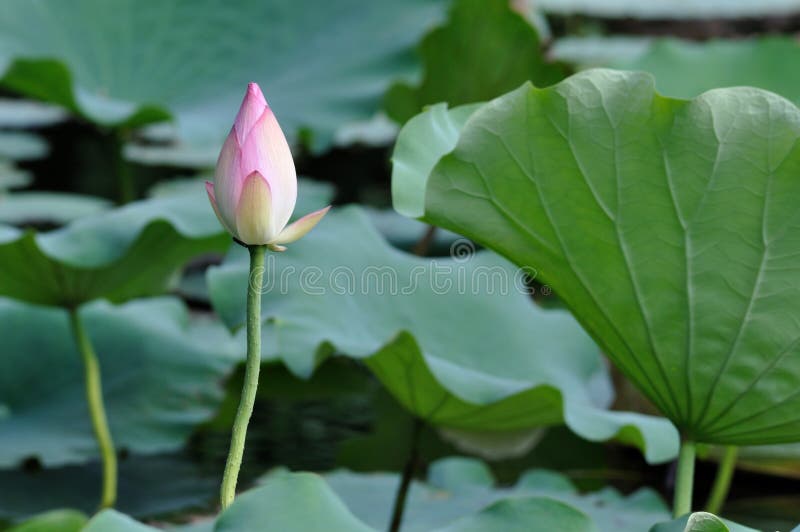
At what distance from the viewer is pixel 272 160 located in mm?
615

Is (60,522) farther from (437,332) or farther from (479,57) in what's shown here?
(479,57)

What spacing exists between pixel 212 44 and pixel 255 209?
1867 mm

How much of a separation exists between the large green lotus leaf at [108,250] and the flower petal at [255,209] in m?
0.69

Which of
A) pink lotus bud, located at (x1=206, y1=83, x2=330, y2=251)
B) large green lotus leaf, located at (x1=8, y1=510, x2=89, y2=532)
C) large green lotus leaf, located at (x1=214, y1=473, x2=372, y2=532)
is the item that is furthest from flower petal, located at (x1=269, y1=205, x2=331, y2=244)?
large green lotus leaf, located at (x1=8, y1=510, x2=89, y2=532)

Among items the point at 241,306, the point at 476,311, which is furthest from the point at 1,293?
the point at 476,311

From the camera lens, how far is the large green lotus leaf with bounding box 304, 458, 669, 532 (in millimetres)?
1412

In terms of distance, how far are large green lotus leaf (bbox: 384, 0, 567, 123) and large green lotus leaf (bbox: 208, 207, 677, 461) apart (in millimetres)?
642

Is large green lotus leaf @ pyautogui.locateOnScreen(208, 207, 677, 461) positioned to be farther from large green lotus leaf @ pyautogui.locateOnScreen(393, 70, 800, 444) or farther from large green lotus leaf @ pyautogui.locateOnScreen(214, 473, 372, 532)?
large green lotus leaf @ pyautogui.locateOnScreen(214, 473, 372, 532)

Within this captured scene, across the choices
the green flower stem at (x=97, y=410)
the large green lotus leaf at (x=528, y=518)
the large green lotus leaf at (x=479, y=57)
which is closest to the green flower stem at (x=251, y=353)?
the large green lotus leaf at (x=528, y=518)

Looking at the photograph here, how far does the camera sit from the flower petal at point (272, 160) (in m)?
0.61

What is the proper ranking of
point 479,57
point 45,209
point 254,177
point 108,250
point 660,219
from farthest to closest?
point 45,209
point 479,57
point 108,250
point 660,219
point 254,177

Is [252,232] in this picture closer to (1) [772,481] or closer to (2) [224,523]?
(2) [224,523]

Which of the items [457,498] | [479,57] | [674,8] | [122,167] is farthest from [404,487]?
[674,8]

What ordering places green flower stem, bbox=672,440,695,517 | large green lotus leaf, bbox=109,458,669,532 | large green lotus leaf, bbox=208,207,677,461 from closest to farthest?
green flower stem, bbox=672,440,695,517, large green lotus leaf, bbox=208,207,677,461, large green lotus leaf, bbox=109,458,669,532
